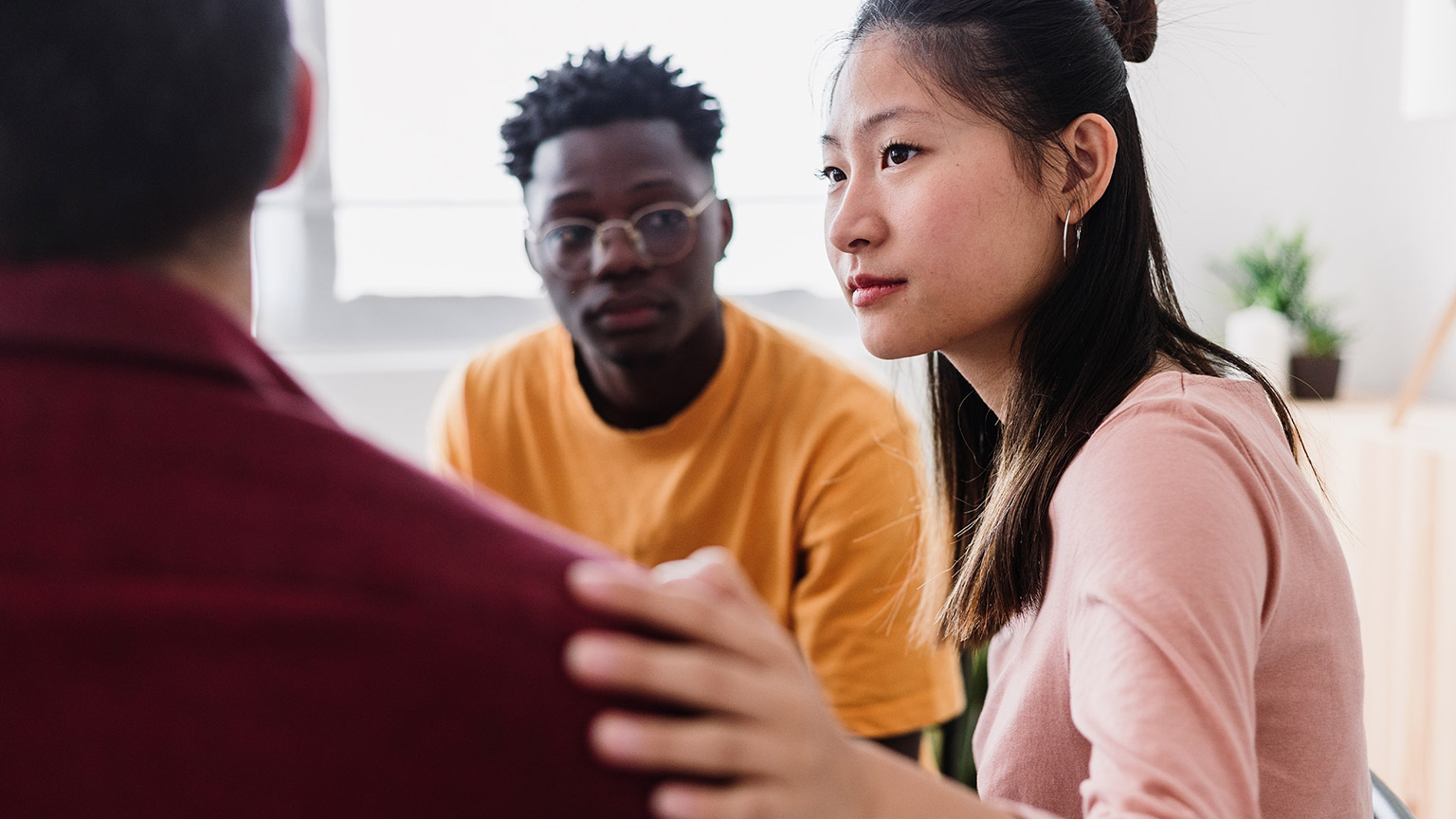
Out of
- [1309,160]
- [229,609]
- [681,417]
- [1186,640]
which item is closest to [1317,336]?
[1309,160]

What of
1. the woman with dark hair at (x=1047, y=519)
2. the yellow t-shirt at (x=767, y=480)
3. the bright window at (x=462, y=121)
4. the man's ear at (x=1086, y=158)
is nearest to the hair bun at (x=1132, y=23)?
the woman with dark hair at (x=1047, y=519)

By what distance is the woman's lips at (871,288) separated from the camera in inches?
41.1

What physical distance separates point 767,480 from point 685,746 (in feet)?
4.06

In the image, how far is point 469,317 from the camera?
9.34 ft

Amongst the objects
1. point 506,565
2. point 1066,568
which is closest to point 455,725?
point 506,565

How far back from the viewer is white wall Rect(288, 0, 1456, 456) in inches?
116

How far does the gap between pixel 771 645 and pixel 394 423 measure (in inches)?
91.9

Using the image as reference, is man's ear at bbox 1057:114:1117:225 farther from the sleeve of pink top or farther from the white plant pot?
the white plant pot

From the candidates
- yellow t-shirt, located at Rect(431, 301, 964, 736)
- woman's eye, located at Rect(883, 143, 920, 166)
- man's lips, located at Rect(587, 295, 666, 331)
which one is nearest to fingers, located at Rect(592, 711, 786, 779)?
woman's eye, located at Rect(883, 143, 920, 166)

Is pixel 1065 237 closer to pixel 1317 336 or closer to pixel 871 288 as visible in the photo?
pixel 871 288

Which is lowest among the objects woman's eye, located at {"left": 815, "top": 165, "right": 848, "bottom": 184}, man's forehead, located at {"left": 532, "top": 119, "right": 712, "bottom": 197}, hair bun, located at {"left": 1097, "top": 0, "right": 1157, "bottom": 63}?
woman's eye, located at {"left": 815, "top": 165, "right": 848, "bottom": 184}

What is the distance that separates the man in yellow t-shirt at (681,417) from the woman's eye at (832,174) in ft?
1.76

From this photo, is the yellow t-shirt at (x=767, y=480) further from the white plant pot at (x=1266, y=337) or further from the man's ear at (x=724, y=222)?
the white plant pot at (x=1266, y=337)

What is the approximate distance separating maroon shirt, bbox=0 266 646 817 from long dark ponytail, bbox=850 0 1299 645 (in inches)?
24.5
